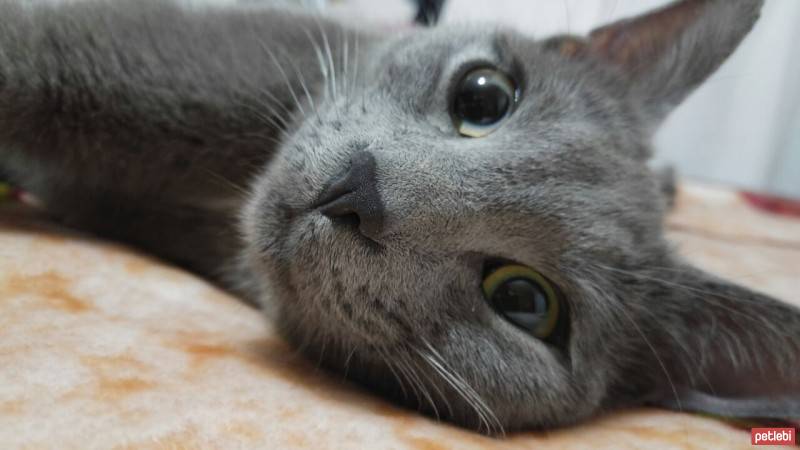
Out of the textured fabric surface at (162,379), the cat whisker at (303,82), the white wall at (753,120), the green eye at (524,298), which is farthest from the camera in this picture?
the white wall at (753,120)

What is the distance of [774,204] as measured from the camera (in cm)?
290

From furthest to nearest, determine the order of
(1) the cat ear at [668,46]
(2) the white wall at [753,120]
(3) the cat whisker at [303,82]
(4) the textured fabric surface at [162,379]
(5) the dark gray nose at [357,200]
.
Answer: (2) the white wall at [753,120] < (1) the cat ear at [668,46] < (3) the cat whisker at [303,82] < (5) the dark gray nose at [357,200] < (4) the textured fabric surface at [162,379]

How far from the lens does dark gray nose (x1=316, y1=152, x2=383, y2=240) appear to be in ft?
2.42

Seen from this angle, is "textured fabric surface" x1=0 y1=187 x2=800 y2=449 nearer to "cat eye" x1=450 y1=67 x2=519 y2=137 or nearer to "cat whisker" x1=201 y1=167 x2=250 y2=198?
"cat whisker" x1=201 y1=167 x2=250 y2=198

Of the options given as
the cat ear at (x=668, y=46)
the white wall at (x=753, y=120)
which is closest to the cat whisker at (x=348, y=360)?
the cat ear at (x=668, y=46)

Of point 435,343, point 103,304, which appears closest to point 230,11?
point 103,304

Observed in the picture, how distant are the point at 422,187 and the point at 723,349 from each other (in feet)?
1.81

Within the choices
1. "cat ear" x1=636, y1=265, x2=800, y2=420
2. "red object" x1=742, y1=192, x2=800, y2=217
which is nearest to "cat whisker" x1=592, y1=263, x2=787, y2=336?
"cat ear" x1=636, y1=265, x2=800, y2=420

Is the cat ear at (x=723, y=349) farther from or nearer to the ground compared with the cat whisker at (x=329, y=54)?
nearer to the ground

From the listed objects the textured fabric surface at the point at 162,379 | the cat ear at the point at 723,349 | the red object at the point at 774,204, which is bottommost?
the textured fabric surface at the point at 162,379

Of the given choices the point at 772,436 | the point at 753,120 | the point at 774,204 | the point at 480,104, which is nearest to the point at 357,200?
the point at 480,104

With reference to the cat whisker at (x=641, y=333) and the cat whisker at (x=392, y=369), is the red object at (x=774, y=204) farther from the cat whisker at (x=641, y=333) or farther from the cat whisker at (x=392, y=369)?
the cat whisker at (x=392, y=369)

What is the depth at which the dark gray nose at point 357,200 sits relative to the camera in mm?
738

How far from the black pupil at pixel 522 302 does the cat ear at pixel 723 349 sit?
20 centimetres
